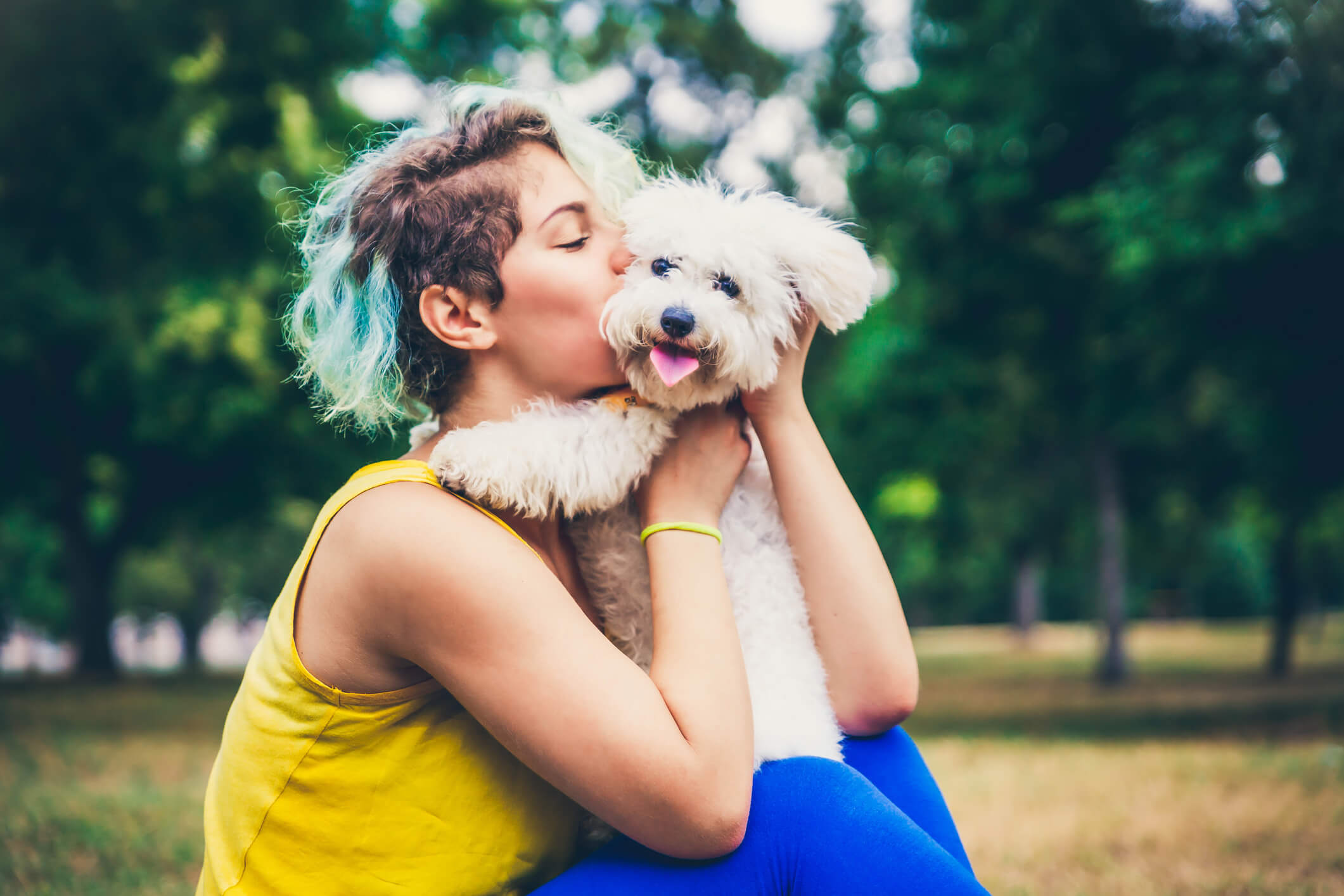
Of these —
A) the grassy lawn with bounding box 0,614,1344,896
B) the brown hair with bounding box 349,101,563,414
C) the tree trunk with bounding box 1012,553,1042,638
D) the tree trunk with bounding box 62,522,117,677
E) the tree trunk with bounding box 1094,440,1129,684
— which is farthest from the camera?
the tree trunk with bounding box 1012,553,1042,638

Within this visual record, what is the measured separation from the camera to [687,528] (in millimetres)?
1861

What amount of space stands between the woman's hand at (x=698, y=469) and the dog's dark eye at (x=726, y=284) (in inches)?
9.3

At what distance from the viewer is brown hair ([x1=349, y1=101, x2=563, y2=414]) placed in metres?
1.97

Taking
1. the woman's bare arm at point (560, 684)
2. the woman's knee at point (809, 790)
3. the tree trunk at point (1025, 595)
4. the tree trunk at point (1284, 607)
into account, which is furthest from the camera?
the tree trunk at point (1025, 595)

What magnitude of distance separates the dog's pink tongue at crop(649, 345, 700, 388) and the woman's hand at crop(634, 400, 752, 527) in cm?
16

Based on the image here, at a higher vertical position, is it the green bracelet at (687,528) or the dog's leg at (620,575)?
the green bracelet at (687,528)

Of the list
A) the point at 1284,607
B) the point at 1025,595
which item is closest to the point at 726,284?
the point at 1284,607

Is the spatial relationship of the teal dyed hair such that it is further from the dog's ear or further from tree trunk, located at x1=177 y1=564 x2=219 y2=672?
tree trunk, located at x1=177 y1=564 x2=219 y2=672

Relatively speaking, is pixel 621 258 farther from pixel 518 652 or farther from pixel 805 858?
→ pixel 805 858

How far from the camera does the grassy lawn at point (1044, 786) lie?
4270 millimetres

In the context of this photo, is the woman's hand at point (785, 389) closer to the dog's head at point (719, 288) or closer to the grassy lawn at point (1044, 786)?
the dog's head at point (719, 288)

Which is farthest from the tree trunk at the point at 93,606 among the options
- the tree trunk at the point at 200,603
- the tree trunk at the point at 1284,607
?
the tree trunk at the point at 1284,607

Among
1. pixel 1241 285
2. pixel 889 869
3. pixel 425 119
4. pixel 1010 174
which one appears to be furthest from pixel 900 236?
pixel 889 869

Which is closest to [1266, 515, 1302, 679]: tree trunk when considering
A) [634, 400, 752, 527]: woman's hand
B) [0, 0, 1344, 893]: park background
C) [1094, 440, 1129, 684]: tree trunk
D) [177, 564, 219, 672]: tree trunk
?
[0, 0, 1344, 893]: park background
